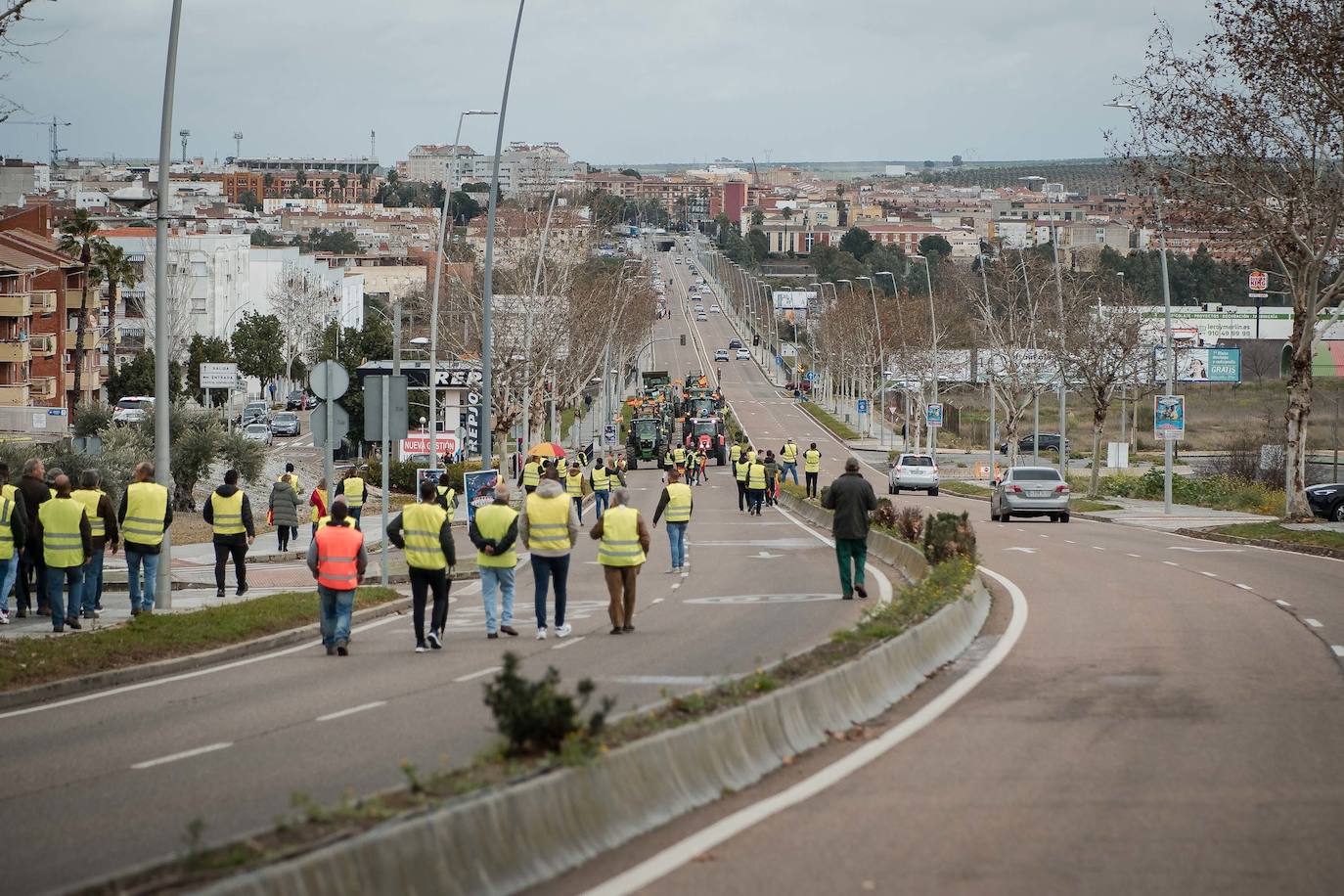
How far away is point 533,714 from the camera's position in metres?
8.55

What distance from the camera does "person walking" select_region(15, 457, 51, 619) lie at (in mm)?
21125

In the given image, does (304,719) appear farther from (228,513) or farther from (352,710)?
(228,513)

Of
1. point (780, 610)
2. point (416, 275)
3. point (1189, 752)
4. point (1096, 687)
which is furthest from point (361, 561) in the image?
point (416, 275)

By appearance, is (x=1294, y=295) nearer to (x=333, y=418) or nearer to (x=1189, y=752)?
(x=333, y=418)

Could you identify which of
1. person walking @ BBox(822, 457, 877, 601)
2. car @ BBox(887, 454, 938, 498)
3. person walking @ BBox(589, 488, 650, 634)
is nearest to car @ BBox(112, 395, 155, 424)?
car @ BBox(887, 454, 938, 498)

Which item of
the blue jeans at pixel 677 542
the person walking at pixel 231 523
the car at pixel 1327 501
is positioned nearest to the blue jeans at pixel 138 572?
the person walking at pixel 231 523

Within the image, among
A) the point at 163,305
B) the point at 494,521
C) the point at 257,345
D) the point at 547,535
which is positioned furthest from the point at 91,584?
the point at 257,345

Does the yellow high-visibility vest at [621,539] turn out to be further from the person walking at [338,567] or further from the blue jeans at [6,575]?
the blue jeans at [6,575]

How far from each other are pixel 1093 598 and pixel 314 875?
16949mm

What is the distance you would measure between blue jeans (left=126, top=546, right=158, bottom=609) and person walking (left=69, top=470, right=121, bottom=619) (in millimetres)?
354

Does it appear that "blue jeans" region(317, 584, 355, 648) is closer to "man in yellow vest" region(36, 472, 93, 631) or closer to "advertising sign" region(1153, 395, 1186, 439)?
"man in yellow vest" region(36, 472, 93, 631)

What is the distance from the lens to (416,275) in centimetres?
19125

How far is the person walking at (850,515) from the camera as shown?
69.9ft

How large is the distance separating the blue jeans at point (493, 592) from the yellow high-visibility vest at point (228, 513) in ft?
22.3
